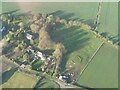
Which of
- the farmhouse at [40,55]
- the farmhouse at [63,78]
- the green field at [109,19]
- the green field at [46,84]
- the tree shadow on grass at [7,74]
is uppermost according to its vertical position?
the green field at [109,19]

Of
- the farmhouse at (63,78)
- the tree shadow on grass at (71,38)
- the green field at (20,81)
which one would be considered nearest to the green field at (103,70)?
the farmhouse at (63,78)

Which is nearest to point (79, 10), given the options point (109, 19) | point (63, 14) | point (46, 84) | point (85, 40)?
point (63, 14)

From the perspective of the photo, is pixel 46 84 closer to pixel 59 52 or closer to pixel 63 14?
pixel 59 52

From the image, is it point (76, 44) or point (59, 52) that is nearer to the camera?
point (59, 52)

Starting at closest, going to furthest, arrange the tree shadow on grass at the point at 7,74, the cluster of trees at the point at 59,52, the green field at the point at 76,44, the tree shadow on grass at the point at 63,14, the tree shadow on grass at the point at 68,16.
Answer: the tree shadow on grass at the point at 7,74 < the cluster of trees at the point at 59,52 < the green field at the point at 76,44 < the tree shadow on grass at the point at 68,16 < the tree shadow on grass at the point at 63,14

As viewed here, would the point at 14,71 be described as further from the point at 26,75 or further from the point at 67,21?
the point at 67,21

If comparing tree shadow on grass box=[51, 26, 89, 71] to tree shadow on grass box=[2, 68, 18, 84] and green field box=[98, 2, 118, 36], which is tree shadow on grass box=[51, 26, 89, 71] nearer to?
green field box=[98, 2, 118, 36]

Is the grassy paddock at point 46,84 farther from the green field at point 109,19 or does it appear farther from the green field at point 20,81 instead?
the green field at point 109,19
